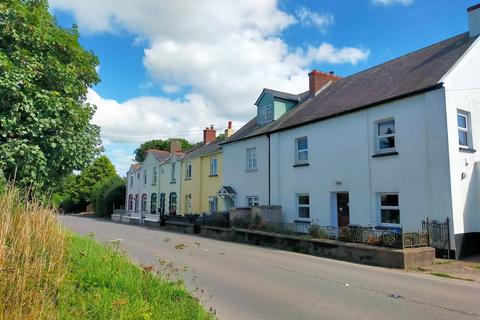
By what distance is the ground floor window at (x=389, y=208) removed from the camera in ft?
52.1

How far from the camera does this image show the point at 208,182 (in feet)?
106

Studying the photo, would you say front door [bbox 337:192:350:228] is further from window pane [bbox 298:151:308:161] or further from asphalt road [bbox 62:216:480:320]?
asphalt road [bbox 62:216:480:320]

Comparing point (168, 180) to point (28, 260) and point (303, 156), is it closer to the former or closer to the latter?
point (303, 156)

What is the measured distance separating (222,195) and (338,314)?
21.2 meters

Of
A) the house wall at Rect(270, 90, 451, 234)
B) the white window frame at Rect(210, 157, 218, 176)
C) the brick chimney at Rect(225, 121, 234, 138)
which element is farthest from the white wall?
the brick chimney at Rect(225, 121, 234, 138)

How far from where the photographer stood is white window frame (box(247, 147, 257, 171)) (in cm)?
2554

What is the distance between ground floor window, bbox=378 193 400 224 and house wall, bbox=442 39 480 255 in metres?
2.31

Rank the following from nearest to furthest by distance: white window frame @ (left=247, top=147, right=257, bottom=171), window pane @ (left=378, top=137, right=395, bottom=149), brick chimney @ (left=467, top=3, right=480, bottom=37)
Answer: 1. window pane @ (left=378, top=137, right=395, bottom=149)
2. brick chimney @ (left=467, top=3, right=480, bottom=37)
3. white window frame @ (left=247, top=147, right=257, bottom=171)

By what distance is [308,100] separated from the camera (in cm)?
2534

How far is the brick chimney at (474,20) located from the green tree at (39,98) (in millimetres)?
15929

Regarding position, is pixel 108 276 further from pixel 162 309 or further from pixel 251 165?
pixel 251 165

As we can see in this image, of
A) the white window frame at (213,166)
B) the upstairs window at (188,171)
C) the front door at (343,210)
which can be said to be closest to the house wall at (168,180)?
the upstairs window at (188,171)

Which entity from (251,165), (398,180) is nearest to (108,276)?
(398,180)

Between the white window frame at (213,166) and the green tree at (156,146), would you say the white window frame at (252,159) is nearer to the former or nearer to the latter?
the white window frame at (213,166)
